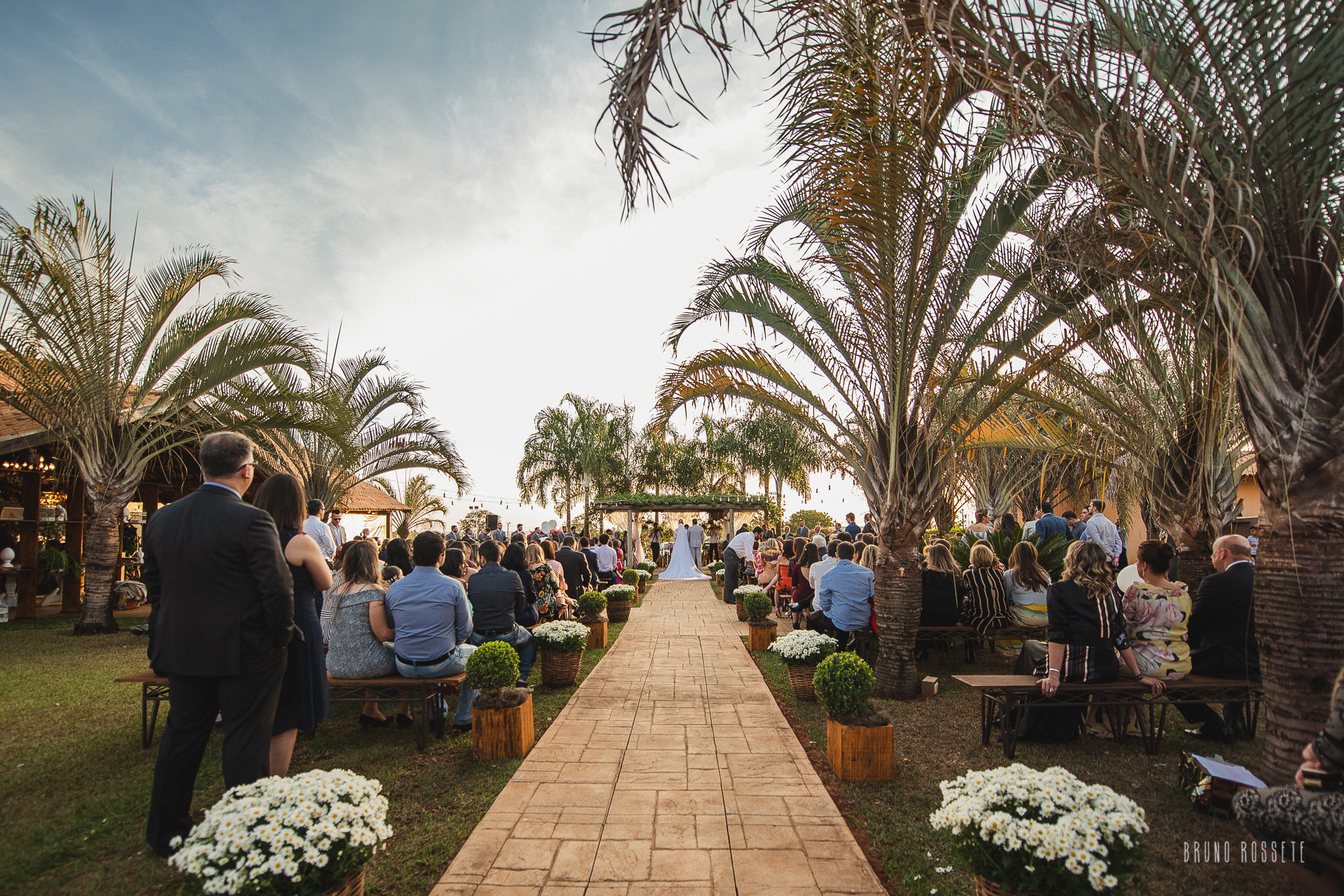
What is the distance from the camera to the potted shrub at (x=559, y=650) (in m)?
6.57

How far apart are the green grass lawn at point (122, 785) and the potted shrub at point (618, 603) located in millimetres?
4458

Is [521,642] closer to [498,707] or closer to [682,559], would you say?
[498,707]

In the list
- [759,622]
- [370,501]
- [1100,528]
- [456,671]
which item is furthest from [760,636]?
[370,501]

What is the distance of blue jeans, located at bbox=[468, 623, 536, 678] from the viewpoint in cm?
602

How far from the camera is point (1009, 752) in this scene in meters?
4.64

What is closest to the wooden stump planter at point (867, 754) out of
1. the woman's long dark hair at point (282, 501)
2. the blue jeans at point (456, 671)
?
the blue jeans at point (456, 671)

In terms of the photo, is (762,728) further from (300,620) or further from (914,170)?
(914,170)

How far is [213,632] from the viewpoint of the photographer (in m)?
Answer: 2.89

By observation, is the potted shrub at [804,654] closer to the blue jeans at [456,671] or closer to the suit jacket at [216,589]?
the blue jeans at [456,671]

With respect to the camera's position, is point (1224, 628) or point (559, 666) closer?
point (1224, 628)

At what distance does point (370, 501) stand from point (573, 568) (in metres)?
18.1

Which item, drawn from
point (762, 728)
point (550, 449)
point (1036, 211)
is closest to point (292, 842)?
point (762, 728)

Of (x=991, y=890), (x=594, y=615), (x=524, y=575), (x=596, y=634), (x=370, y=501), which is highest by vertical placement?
(x=370, y=501)

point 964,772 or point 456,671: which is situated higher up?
point 456,671
